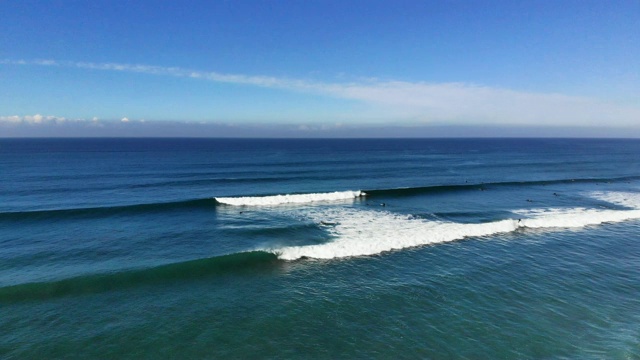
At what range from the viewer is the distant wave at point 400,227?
813 inches

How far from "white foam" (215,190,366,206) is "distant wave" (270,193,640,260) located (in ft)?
13.9

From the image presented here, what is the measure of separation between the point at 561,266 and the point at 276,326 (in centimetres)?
1593

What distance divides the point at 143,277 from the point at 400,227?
56.9ft

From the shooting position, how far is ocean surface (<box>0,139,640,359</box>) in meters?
12.1

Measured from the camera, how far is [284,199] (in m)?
34.7

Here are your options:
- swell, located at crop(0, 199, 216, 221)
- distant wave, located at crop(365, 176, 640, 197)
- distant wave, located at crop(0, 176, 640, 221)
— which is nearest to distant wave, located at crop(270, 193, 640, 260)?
distant wave, located at crop(0, 176, 640, 221)

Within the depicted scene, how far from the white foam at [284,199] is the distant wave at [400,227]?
4249 mm

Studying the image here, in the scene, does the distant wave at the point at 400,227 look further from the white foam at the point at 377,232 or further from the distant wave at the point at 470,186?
the distant wave at the point at 470,186

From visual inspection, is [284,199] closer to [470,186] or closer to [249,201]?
[249,201]

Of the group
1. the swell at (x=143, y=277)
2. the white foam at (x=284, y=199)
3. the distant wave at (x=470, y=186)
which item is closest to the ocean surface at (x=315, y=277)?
the swell at (x=143, y=277)

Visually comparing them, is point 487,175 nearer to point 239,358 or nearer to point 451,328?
point 451,328

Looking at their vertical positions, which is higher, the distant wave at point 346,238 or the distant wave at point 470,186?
the distant wave at point 470,186

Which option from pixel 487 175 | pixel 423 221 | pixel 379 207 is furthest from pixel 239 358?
pixel 487 175

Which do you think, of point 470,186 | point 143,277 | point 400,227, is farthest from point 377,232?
point 470,186
